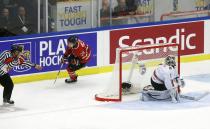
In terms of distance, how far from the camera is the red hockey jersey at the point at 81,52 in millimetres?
17016

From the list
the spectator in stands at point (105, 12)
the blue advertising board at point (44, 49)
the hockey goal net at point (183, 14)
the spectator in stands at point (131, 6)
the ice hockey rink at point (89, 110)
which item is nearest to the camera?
the ice hockey rink at point (89, 110)

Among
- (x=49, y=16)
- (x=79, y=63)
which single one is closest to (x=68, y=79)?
(x=79, y=63)

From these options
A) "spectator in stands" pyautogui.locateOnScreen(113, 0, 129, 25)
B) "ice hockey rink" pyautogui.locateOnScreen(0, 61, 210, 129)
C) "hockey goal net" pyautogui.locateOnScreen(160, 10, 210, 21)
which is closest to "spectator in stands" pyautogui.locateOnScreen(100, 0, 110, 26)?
"spectator in stands" pyautogui.locateOnScreen(113, 0, 129, 25)

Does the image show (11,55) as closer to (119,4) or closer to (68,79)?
(68,79)

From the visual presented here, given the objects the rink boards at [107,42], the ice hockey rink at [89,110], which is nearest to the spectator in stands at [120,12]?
the rink boards at [107,42]

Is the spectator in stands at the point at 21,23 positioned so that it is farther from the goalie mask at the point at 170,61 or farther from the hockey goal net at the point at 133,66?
the goalie mask at the point at 170,61

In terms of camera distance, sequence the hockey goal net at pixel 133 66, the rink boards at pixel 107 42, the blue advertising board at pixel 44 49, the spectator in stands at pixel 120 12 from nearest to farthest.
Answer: the hockey goal net at pixel 133 66 < the blue advertising board at pixel 44 49 < the rink boards at pixel 107 42 < the spectator in stands at pixel 120 12

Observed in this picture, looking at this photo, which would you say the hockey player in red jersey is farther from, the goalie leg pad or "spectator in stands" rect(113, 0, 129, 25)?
the goalie leg pad

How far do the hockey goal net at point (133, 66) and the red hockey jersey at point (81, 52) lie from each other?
1.06m

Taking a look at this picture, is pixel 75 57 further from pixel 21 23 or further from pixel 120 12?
pixel 120 12

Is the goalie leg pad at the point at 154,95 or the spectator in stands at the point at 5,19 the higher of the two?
the spectator in stands at the point at 5,19

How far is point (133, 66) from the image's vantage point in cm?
1596

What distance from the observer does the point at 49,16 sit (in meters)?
17.8

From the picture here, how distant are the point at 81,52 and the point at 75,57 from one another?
0.54ft
